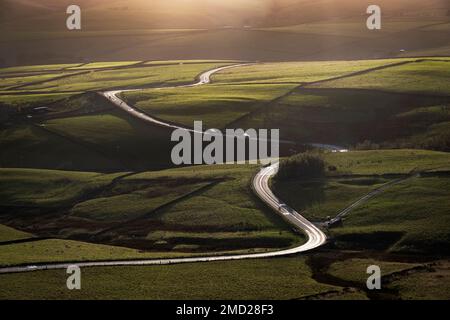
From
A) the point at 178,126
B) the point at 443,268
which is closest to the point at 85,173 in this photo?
the point at 178,126

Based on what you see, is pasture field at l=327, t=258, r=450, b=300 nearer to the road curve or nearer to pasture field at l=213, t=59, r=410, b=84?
the road curve

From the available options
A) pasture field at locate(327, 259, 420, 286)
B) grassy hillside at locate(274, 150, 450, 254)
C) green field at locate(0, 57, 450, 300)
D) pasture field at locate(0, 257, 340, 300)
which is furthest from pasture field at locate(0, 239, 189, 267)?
grassy hillside at locate(274, 150, 450, 254)

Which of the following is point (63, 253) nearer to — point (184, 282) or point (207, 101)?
point (184, 282)

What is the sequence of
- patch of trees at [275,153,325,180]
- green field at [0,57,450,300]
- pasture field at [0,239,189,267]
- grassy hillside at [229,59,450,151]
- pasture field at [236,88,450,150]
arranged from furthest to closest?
pasture field at [236,88,450,150], grassy hillside at [229,59,450,151], patch of trees at [275,153,325,180], pasture field at [0,239,189,267], green field at [0,57,450,300]

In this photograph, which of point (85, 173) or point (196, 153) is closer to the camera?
point (85, 173)

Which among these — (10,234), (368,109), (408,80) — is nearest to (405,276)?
(10,234)

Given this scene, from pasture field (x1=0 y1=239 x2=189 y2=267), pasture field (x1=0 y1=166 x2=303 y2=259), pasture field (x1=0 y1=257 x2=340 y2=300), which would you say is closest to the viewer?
pasture field (x1=0 y1=257 x2=340 y2=300)

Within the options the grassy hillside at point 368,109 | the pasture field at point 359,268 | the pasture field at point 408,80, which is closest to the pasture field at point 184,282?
the pasture field at point 359,268
